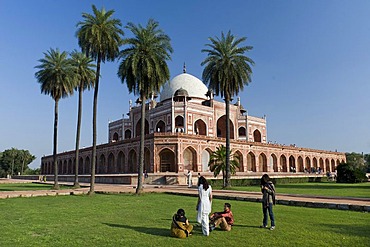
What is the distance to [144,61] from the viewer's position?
888 inches

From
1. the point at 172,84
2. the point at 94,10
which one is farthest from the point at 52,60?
the point at 172,84

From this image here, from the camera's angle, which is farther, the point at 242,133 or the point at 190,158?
the point at 242,133

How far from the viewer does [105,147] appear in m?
54.2

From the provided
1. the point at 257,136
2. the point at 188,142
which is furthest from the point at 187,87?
the point at 188,142

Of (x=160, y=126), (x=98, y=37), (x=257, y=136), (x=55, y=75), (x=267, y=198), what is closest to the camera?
(x=267, y=198)

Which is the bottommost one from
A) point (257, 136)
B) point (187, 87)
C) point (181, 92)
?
point (257, 136)

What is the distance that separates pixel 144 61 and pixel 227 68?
27.5ft

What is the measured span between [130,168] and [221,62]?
26608 millimetres

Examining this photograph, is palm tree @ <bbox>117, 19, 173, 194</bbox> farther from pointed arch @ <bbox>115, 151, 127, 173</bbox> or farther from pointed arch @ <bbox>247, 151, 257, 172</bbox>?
pointed arch @ <bbox>247, 151, 257, 172</bbox>

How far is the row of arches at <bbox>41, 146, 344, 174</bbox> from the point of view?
143 feet

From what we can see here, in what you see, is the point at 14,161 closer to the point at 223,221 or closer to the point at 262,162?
the point at 262,162

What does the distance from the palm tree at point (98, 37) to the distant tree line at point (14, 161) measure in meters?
73.0

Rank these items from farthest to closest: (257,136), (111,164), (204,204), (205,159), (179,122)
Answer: (257,136), (111,164), (179,122), (205,159), (204,204)

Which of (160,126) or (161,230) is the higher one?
(160,126)
